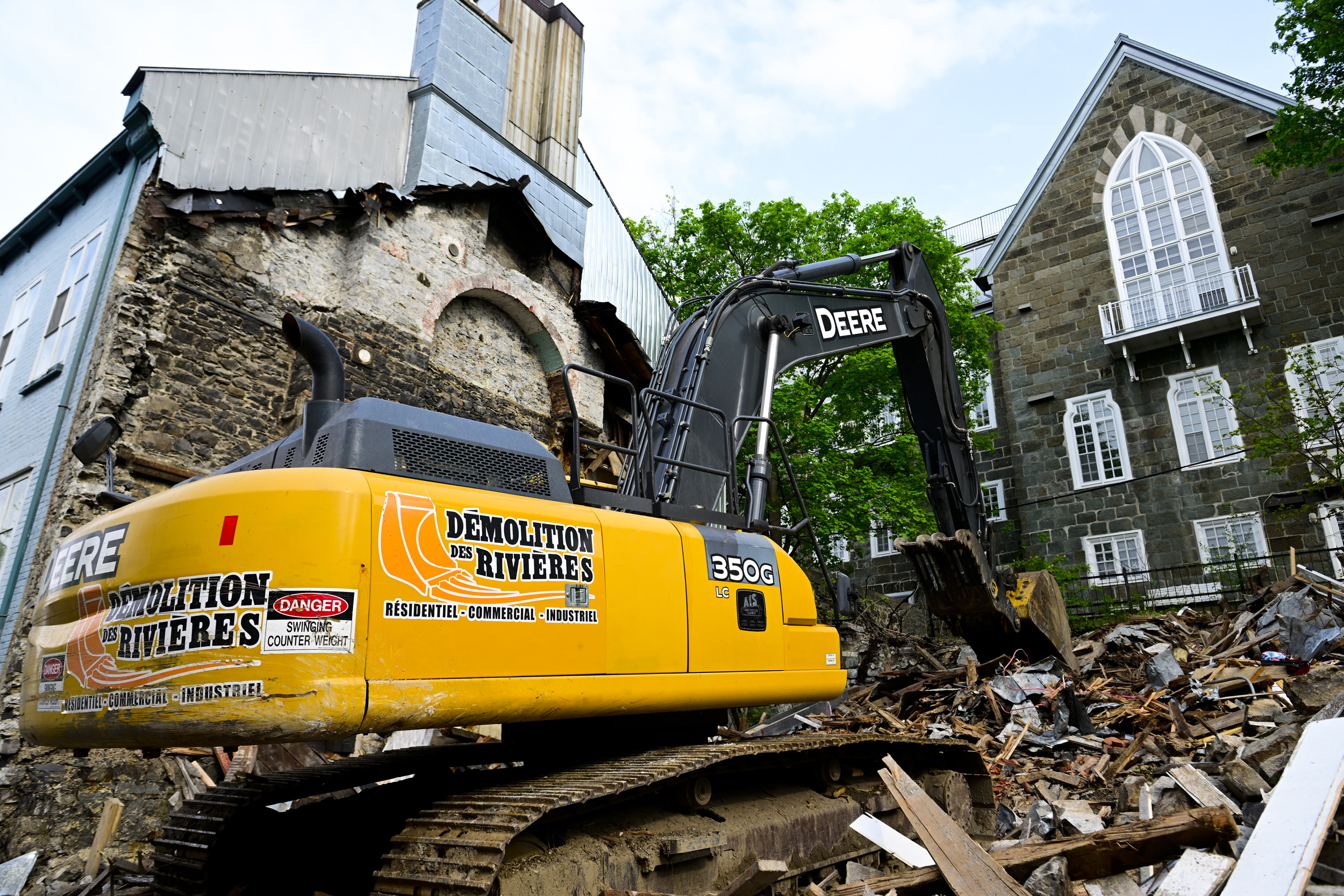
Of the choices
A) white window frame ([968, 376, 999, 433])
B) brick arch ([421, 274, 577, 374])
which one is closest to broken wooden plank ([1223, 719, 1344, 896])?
brick arch ([421, 274, 577, 374])

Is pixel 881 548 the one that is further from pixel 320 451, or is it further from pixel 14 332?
pixel 320 451

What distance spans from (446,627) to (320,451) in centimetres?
107

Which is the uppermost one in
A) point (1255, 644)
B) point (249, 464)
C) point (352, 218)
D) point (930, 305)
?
point (352, 218)

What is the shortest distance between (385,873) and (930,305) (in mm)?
6790

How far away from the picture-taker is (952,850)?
12.8 ft

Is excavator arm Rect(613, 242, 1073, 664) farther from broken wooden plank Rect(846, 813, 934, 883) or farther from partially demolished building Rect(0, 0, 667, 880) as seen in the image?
partially demolished building Rect(0, 0, 667, 880)

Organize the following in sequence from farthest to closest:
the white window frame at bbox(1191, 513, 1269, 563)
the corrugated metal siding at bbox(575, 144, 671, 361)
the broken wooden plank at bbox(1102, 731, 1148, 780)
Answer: the white window frame at bbox(1191, 513, 1269, 563), the corrugated metal siding at bbox(575, 144, 671, 361), the broken wooden plank at bbox(1102, 731, 1148, 780)

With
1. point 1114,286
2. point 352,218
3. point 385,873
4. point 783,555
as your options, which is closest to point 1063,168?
point 1114,286

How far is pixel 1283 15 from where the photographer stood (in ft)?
50.7

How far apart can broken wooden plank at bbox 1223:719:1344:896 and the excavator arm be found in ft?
8.87

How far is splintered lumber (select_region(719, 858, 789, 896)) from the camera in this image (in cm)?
392

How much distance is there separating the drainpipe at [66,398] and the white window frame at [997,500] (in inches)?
749

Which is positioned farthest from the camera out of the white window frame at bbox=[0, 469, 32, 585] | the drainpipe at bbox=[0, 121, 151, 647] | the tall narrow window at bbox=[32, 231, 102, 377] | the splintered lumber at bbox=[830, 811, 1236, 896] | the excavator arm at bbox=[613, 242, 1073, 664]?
the tall narrow window at bbox=[32, 231, 102, 377]

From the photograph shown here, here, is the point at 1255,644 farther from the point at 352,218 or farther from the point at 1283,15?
the point at 1283,15
